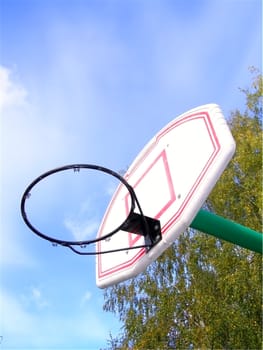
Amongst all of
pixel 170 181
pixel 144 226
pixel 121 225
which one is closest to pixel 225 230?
pixel 170 181

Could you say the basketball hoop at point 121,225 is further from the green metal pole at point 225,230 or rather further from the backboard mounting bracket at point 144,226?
the green metal pole at point 225,230

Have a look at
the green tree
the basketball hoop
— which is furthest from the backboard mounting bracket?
the green tree

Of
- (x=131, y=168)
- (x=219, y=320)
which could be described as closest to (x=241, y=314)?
(x=219, y=320)

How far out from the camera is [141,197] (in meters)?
3.07

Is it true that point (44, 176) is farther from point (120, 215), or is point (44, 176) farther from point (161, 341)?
point (161, 341)

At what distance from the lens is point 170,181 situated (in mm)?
2975

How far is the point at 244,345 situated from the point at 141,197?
7.23 meters

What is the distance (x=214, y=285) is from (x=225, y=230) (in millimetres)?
7263

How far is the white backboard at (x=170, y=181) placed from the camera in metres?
2.57

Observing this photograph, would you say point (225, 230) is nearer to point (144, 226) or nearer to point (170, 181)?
point (170, 181)

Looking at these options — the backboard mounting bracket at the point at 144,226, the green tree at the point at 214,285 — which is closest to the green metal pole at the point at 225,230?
the backboard mounting bracket at the point at 144,226

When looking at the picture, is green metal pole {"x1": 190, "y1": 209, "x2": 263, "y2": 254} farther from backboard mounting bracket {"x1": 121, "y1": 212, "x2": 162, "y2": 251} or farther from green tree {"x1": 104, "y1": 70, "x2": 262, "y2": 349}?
green tree {"x1": 104, "y1": 70, "x2": 262, "y2": 349}

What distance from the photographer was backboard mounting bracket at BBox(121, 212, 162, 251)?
270 cm

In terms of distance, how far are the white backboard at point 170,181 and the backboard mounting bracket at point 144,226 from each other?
5cm
